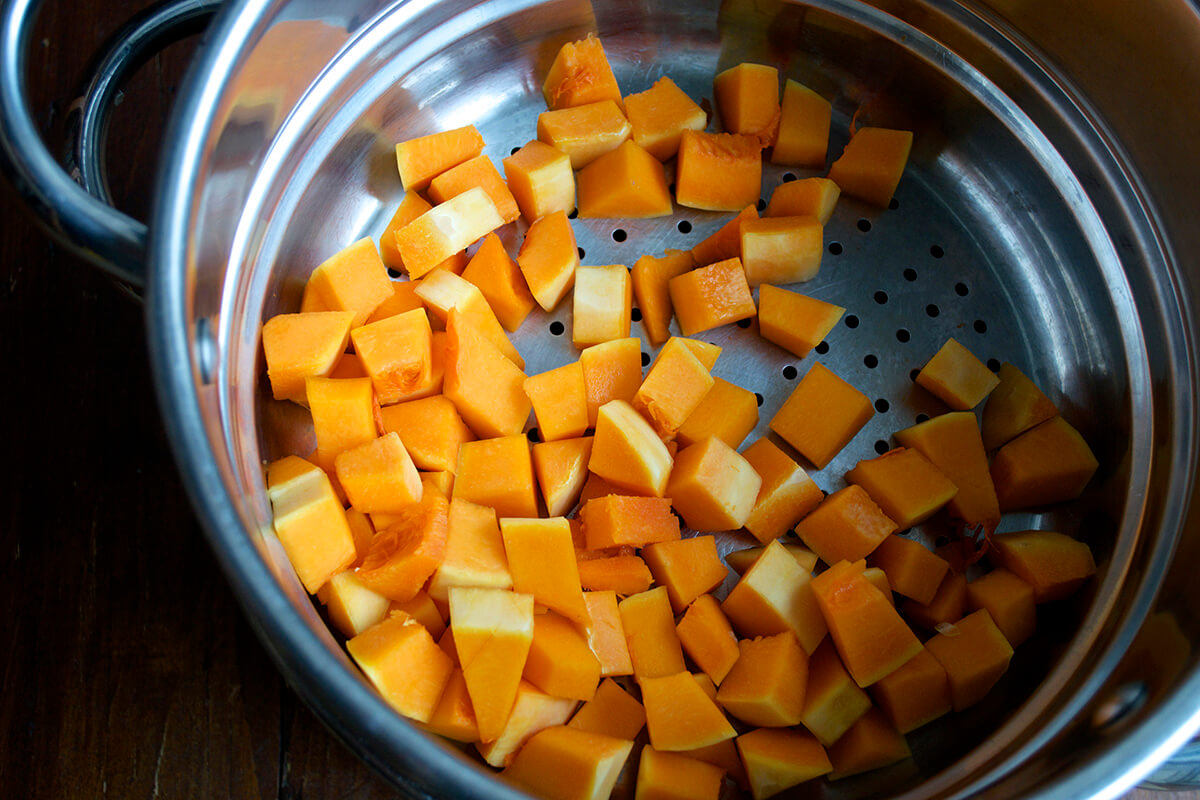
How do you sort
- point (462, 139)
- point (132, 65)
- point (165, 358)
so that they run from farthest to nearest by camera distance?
point (462, 139)
point (132, 65)
point (165, 358)

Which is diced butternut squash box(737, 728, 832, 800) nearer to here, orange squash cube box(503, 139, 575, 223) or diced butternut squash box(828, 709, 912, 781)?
diced butternut squash box(828, 709, 912, 781)

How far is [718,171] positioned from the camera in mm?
1062

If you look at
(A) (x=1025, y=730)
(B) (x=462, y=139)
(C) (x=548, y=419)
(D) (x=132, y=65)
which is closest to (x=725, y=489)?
(C) (x=548, y=419)

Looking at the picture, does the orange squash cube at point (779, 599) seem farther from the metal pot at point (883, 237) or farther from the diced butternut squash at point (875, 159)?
the diced butternut squash at point (875, 159)

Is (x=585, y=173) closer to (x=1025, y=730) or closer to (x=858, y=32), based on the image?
(x=858, y=32)

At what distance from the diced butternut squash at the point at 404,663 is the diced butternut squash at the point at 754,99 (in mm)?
732

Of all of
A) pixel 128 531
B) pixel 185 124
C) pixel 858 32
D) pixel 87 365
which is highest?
pixel 858 32

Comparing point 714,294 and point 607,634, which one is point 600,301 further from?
point 607,634

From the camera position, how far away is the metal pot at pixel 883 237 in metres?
0.62

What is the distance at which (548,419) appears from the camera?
37.2 inches

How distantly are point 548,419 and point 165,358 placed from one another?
441 millimetres

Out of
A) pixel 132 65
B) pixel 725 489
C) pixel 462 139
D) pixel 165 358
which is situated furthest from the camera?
pixel 462 139

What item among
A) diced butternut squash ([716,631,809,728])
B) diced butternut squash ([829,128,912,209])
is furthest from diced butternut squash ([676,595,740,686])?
diced butternut squash ([829,128,912,209])

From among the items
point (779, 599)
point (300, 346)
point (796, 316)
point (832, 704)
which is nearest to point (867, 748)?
point (832, 704)
